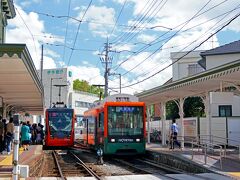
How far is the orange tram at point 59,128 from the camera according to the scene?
32.2m

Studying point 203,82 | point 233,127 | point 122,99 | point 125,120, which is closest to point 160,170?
point 203,82

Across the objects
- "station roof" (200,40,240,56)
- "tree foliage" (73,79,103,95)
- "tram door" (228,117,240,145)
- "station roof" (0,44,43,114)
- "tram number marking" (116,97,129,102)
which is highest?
"tree foliage" (73,79,103,95)

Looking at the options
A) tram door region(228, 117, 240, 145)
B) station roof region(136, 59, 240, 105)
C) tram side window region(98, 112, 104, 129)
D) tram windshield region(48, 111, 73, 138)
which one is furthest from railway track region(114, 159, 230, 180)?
tram windshield region(48, 111, 73, 138)

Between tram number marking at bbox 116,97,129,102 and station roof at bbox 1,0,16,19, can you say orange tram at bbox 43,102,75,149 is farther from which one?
tram number marking at bbox 116,97,129,102

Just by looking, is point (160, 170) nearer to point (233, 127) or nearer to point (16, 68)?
point (16, 68)

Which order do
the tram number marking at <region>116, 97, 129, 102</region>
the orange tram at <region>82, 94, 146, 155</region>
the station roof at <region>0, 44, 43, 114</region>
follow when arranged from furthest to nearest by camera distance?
the tram number marking at <region>116, 97, 129, 102</region> → the orange tram at <region>82, 94, 146, 155</region> → the station roof at <region>0, 44, 43, 114</region>

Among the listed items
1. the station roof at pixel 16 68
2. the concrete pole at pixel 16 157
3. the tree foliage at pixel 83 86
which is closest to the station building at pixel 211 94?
the station roof at pixel 16 68

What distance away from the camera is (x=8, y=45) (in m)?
12.0

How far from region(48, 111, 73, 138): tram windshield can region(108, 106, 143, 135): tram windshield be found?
983cm

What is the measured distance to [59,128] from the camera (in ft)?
107

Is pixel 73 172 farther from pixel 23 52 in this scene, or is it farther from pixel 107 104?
pixel 23 52

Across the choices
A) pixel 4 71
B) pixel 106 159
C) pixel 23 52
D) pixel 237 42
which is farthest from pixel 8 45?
pixel 237 42

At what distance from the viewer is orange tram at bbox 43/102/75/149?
106 ft

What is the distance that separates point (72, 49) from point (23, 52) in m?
23.3
